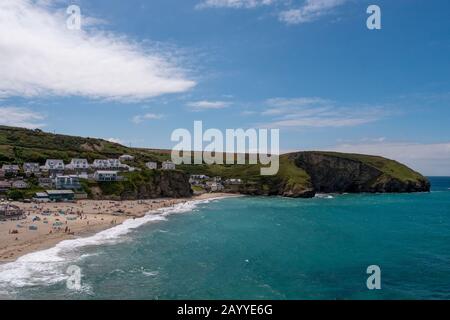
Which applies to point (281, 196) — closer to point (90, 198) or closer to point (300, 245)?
point (90, 198)

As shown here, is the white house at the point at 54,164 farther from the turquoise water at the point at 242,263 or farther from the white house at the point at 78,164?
the turquoise water at the point at 242,263

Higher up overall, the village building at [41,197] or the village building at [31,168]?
the village building at [31,168]

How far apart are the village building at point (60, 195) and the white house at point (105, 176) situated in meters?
19.7

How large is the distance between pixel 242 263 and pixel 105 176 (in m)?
104

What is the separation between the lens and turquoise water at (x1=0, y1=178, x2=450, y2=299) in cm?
4094

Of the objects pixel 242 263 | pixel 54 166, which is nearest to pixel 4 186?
pixel 54 166

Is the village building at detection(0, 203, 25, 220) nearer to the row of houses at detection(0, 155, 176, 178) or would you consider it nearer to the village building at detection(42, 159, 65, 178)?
the row of houses at detection(0, 155, 176, 178)

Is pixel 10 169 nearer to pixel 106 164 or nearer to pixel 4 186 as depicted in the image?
pixel 4 186

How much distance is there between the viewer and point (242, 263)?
5400cm

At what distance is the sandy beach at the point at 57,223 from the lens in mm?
61128

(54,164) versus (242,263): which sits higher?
(54,164)

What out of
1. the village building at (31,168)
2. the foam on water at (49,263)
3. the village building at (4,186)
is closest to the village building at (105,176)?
the village building at (31,168)

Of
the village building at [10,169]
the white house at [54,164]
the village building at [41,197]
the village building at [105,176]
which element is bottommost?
the village building at [41,197]
